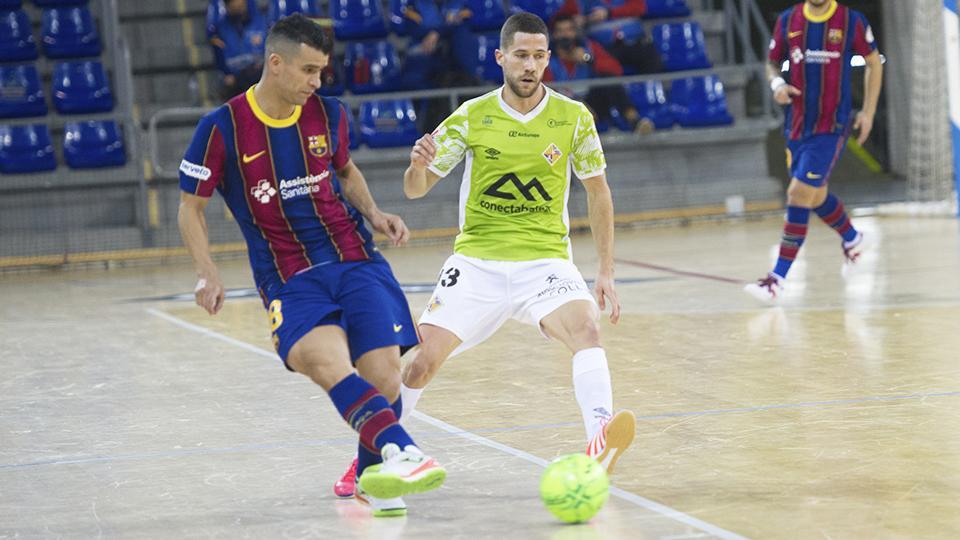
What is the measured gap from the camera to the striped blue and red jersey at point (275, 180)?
16.8 feet

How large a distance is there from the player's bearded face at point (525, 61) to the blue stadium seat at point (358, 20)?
13.0 m

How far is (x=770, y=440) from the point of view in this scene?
570 cm

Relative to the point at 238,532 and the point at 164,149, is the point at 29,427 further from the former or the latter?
the point at 164,149

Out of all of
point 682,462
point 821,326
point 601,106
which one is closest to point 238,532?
point 682,462

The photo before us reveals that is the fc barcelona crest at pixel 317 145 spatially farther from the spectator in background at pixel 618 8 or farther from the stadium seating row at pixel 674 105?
the spectator in background at pixel 618 8

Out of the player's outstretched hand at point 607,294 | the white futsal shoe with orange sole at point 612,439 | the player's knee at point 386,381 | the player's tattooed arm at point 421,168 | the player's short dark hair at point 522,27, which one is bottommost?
the white futsal shoe with orange sole at point 612,439

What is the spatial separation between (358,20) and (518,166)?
43.2 feet

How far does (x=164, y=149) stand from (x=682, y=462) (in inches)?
517

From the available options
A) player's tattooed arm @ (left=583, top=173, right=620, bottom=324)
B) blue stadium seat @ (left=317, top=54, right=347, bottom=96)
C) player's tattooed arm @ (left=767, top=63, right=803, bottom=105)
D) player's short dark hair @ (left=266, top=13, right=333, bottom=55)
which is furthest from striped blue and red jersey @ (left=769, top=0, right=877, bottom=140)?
blue stadium seat @ (left=317, top=54, right=347, bottom=96)

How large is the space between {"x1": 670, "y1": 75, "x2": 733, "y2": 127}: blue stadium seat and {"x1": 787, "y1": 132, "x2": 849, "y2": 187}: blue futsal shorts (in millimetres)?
7840

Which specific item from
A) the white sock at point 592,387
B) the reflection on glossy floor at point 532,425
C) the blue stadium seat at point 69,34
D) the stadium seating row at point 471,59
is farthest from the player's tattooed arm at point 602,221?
the blue stadium seat at point 69,34

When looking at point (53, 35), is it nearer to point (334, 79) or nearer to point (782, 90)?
point (334, 79)

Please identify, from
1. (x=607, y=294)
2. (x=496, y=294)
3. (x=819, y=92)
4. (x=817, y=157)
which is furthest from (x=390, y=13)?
(x=607, y=294)

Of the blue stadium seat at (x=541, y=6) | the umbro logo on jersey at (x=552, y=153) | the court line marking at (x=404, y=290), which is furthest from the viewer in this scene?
the blue stadium seat at (x=541, y=6)
